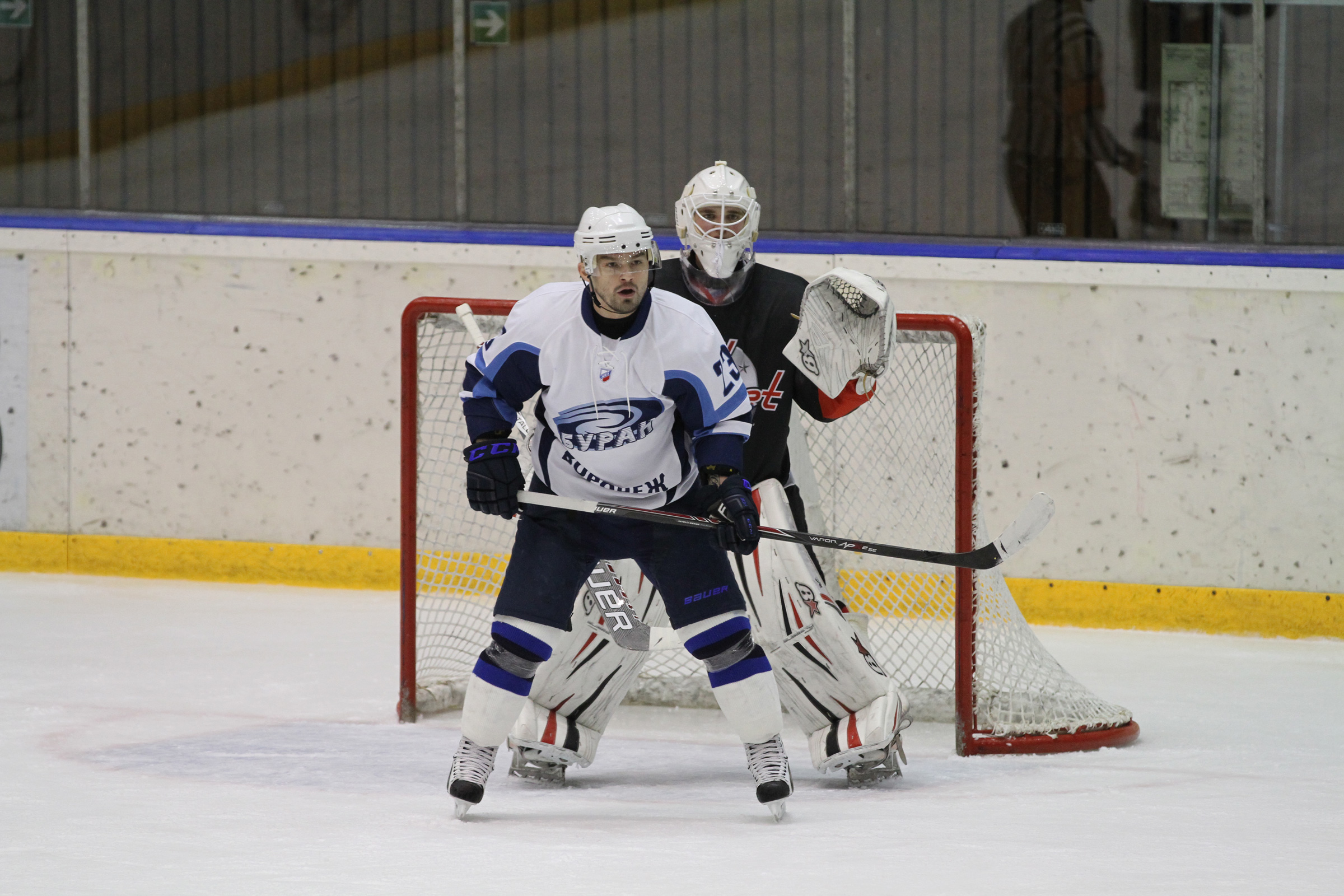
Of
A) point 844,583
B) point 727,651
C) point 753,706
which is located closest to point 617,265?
point 727,651

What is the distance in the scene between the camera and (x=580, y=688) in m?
3.40

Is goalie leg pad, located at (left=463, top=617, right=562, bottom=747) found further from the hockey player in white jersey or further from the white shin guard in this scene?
the white shin guard

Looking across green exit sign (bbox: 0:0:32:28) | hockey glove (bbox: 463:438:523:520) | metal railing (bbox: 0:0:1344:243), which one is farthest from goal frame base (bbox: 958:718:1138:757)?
green exit sign (bbox: 0:0:32:28)

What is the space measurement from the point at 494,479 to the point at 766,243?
2319mm

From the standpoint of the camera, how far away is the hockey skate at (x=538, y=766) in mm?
3318

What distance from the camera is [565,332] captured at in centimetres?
294

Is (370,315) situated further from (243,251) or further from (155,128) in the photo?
(155,128)

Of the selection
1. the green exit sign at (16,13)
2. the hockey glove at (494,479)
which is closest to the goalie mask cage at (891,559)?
the hockey glove at (494,479)

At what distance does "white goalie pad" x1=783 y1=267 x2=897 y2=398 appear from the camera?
10.4 ft

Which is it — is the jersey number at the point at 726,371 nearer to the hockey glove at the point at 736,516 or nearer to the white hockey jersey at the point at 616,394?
the white hockey jersey at the point at 616,394

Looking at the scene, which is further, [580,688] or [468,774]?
[580,688]

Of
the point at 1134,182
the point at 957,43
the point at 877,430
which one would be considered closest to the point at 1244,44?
the point at 1134,182

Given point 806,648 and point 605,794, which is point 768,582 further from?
point 605,794

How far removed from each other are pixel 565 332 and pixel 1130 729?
60.7 inches
